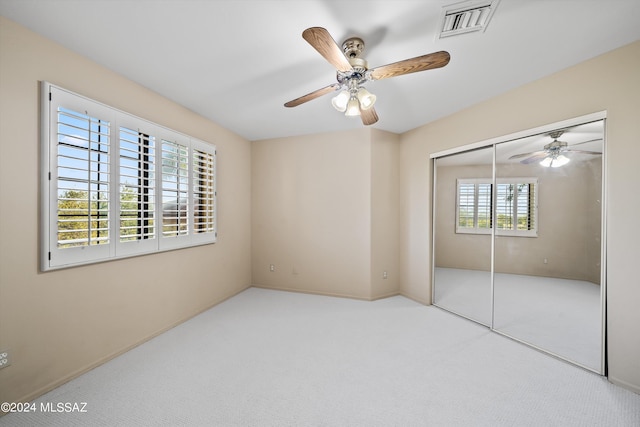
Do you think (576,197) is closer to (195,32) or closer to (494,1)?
(494,1)

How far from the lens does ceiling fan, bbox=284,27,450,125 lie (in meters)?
1.43

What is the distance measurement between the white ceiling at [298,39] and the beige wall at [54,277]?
0.18 metres

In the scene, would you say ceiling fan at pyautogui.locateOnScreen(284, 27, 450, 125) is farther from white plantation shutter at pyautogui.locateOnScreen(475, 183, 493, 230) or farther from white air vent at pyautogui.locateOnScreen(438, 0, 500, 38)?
white plantation shutter at pyautogui.locateOnScreen(475, 183, 493, 230)

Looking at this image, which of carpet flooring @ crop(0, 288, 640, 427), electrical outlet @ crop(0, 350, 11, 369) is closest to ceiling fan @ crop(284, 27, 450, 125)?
carpet flooring @ crop(0, 288, 640, 427)

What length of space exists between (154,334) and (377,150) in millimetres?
3710

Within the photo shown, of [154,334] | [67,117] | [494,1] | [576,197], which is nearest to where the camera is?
[494,1]

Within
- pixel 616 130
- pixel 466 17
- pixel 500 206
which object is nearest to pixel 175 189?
pixel 466 17

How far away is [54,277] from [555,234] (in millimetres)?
4451

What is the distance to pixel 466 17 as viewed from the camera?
5.21ft

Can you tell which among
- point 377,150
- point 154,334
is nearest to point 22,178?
point 154,334

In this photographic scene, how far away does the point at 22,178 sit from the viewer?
172cm

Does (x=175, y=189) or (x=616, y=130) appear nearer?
(x=616, y=130)

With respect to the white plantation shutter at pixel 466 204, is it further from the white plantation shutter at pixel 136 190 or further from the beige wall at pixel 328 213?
the white plantation shutter at pixel 136 190

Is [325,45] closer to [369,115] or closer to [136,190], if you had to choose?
[369,115]
